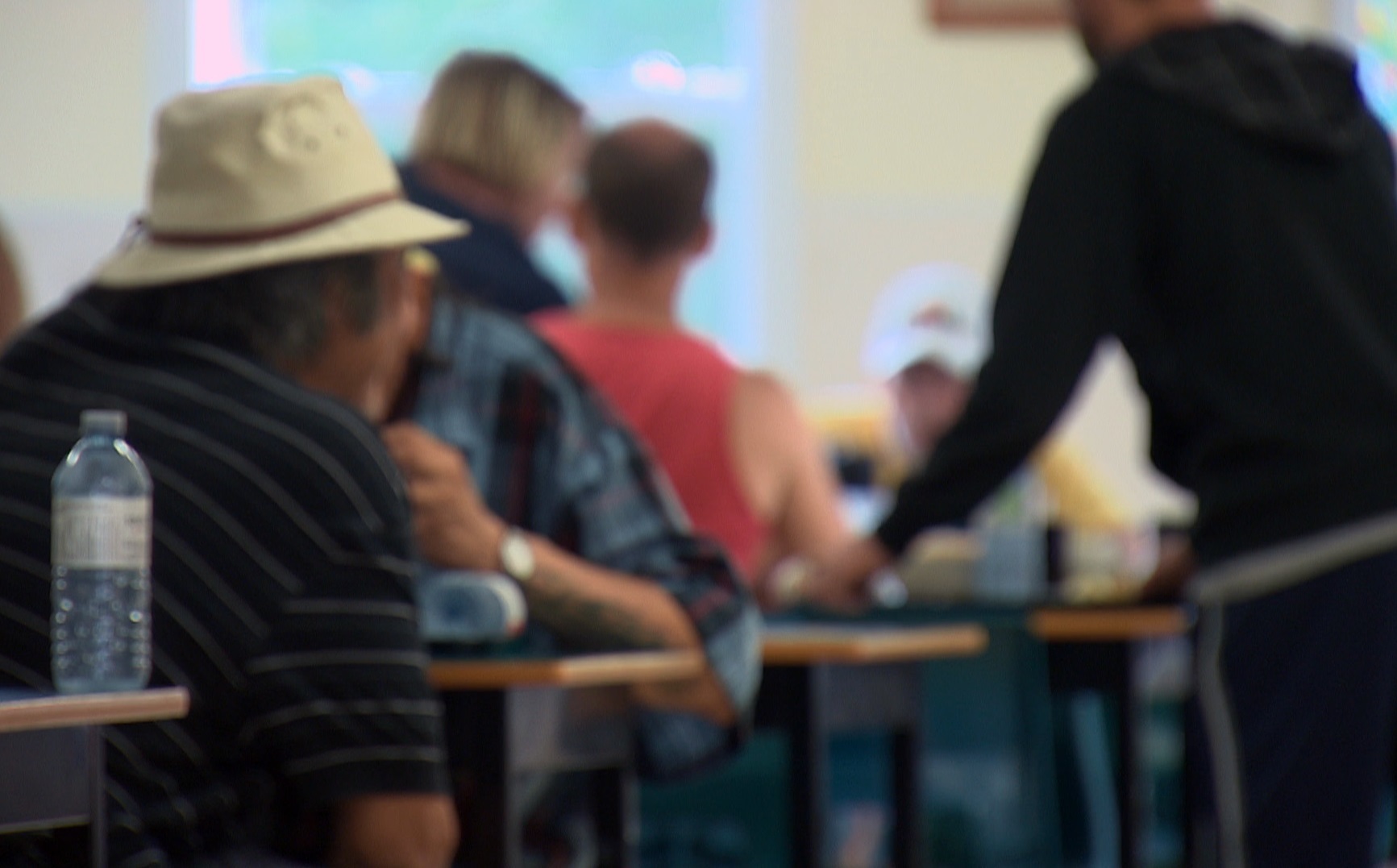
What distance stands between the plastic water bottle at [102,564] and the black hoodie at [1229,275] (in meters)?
1.06

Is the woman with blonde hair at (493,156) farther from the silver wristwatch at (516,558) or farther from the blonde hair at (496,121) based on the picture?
the silver wristwatch at (516,558)

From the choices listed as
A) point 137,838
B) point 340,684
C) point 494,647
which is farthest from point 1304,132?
point 137,838

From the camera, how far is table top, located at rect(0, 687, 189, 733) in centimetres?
148

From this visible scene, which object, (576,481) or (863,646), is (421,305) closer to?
(576,481)

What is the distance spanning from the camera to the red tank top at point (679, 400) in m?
3.30

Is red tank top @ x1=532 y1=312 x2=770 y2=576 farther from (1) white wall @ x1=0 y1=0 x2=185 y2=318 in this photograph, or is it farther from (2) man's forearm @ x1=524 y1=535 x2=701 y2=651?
(1) white wall @ x1=0 y1=0 x2=185 y2=318

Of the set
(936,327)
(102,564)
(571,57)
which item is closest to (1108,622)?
(936,327)

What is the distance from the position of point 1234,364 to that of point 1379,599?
281mm

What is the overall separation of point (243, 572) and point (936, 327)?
12.0ft

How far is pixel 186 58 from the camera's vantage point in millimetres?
6742

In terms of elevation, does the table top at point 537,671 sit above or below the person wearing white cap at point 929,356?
above

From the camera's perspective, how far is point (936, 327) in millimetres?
5223

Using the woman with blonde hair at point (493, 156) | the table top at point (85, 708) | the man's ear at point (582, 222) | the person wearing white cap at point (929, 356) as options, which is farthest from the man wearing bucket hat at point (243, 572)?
the person wearing white cap at point (929, 356)

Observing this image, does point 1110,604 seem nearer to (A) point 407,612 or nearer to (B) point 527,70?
(B) point 527,70
